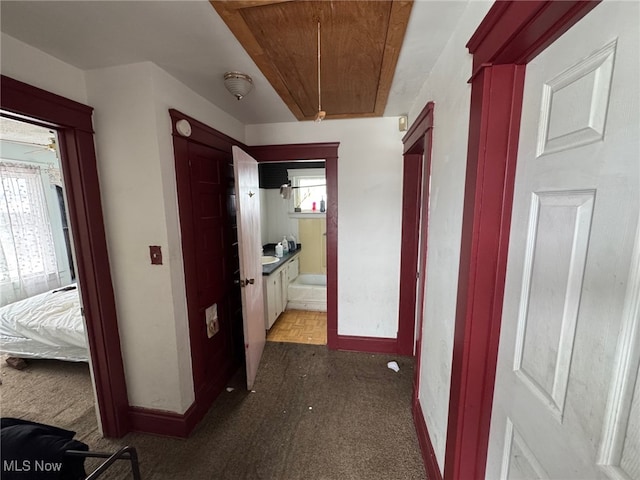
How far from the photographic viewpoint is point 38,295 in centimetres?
288

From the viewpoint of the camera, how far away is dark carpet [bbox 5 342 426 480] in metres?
1.47

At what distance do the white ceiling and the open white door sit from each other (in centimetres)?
63

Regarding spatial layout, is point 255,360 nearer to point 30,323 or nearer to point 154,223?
point 154,223

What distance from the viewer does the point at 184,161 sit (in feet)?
5.37

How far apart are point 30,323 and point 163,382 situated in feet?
5.42

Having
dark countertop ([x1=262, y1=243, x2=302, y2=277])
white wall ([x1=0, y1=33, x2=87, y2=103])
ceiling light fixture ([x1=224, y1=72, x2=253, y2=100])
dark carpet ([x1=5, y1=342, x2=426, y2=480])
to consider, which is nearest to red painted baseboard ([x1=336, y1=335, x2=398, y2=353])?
dark carpet ([x1=5, y1=342, x2=426, y2=480])

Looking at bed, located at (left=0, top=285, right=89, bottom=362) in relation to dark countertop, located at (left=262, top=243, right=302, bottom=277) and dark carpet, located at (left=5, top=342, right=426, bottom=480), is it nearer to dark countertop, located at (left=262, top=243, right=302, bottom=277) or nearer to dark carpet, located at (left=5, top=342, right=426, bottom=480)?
dark carpet, located at (left=5, top=342, right=426, bottom=480)

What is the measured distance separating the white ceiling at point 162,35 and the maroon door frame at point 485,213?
376 mm

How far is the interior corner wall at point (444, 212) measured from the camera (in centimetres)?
105

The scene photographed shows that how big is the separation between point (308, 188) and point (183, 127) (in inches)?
110

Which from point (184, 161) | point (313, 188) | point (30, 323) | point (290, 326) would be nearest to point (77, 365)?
point (30, 323)

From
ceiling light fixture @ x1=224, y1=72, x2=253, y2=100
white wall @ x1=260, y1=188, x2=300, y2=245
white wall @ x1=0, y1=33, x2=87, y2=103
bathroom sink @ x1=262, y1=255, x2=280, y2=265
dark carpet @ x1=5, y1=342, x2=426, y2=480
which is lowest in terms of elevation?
dark carpet @ x1=5, y1=342, x2=426, y2=480

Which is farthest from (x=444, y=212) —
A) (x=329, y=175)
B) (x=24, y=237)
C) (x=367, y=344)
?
(x=24, y=237)

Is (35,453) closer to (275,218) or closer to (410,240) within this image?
(410,240)
